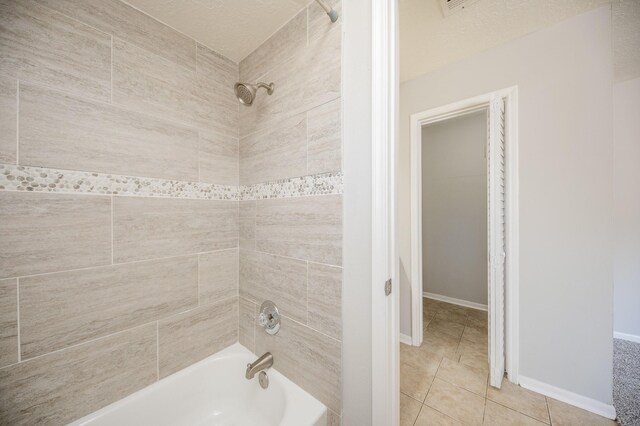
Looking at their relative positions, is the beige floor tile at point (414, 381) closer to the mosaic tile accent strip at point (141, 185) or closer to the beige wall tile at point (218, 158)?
the mosaic tile accent strip at point (141, 185)

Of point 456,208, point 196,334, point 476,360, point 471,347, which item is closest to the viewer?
point 196,334

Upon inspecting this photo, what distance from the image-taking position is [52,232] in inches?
31.8

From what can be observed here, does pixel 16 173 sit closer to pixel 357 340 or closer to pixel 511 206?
pixel 357 340

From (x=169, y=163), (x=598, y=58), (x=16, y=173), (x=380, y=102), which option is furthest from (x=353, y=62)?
(x=598, y=58)

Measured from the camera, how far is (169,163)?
43.0 inches

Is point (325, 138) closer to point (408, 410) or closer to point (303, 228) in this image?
point (303, 228)

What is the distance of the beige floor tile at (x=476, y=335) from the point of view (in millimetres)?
1952

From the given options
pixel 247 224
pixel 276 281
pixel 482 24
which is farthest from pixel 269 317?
pixel 482 24

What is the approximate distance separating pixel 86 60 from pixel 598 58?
8.47 feet

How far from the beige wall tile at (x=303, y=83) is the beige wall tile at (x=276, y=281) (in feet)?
2.42

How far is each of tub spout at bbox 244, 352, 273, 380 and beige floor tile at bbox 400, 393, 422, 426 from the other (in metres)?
0.84

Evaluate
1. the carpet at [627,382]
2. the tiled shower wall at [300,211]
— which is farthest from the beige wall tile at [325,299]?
the carpet at [627,382]

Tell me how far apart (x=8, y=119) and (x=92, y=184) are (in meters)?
0.29

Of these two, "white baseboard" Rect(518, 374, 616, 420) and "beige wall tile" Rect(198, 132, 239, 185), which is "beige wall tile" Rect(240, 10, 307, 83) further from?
"white baseboard" Rect(518, 374, 616, 420)
